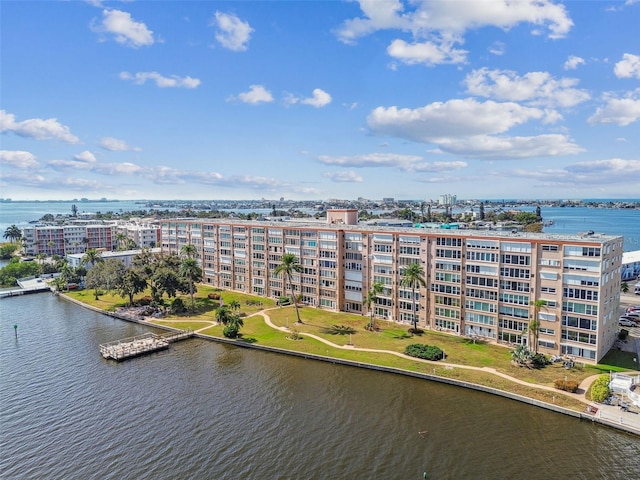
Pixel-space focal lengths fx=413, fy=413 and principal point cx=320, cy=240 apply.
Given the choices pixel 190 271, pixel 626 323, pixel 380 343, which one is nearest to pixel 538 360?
pixel 380 343

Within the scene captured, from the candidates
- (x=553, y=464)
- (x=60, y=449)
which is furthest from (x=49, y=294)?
(x=553, y=464)

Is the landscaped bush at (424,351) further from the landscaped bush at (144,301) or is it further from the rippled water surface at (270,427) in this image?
the landscaped bush at (144,301)

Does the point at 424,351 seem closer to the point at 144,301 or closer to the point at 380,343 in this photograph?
the point at 380,343

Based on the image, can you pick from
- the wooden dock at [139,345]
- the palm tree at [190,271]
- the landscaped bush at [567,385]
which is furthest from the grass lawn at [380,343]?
the palm tree at [190,271]

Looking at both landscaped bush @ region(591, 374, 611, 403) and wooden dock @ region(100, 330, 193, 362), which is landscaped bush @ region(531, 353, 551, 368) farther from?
wooden dock @ region(100, 330, 193, 362)

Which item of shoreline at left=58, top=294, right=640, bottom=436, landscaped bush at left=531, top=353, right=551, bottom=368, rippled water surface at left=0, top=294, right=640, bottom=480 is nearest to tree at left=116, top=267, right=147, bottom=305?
shoreline at left=58, top=294, right=640, bottom=436
